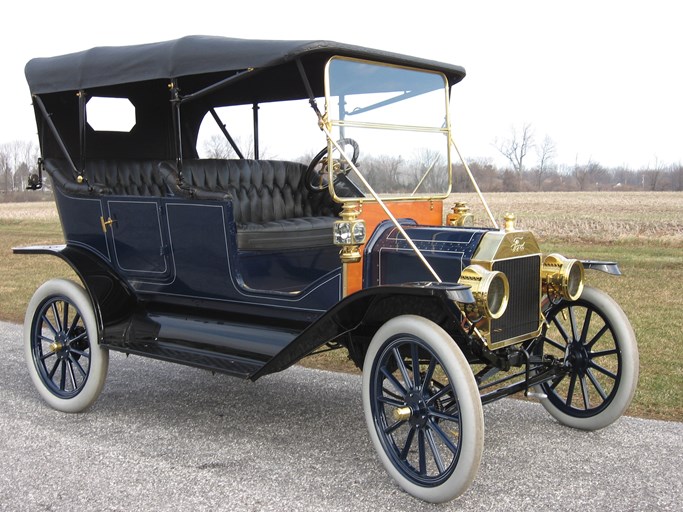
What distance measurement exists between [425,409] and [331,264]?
1758 millimetres

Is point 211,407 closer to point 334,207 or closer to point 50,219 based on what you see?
point 334,207

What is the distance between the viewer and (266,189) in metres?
5.59

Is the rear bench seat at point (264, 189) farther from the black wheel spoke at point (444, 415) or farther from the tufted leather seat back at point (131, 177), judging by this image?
the black wheel spoke at point (444, 415)

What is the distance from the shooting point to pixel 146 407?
455cm

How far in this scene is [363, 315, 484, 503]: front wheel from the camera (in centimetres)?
294

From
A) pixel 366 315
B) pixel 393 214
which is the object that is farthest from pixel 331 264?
pixel 366 315

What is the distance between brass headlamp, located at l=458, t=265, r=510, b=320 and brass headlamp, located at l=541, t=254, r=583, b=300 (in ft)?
1.36

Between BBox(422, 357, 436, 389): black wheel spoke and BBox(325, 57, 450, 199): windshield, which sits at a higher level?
BBox(325, 57, 450, 199): windshield

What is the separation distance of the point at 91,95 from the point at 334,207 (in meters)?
1.90

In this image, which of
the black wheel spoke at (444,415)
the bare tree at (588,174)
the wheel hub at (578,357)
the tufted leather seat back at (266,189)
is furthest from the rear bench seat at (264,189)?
the bare tree at (588,174)

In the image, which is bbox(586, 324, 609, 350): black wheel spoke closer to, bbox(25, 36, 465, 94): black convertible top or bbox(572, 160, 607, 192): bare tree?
bbox(25, 36, 465, 94): black convertible top

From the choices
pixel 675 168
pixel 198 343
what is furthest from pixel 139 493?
pixel 675 168

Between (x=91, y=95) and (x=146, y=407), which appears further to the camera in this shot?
(x=91, y=95)

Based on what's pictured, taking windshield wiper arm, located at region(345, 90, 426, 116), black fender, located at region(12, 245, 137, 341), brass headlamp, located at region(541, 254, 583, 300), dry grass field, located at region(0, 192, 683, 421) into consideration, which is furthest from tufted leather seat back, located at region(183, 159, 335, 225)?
brass headlamp, located at region(541, 254, 583, 300)
